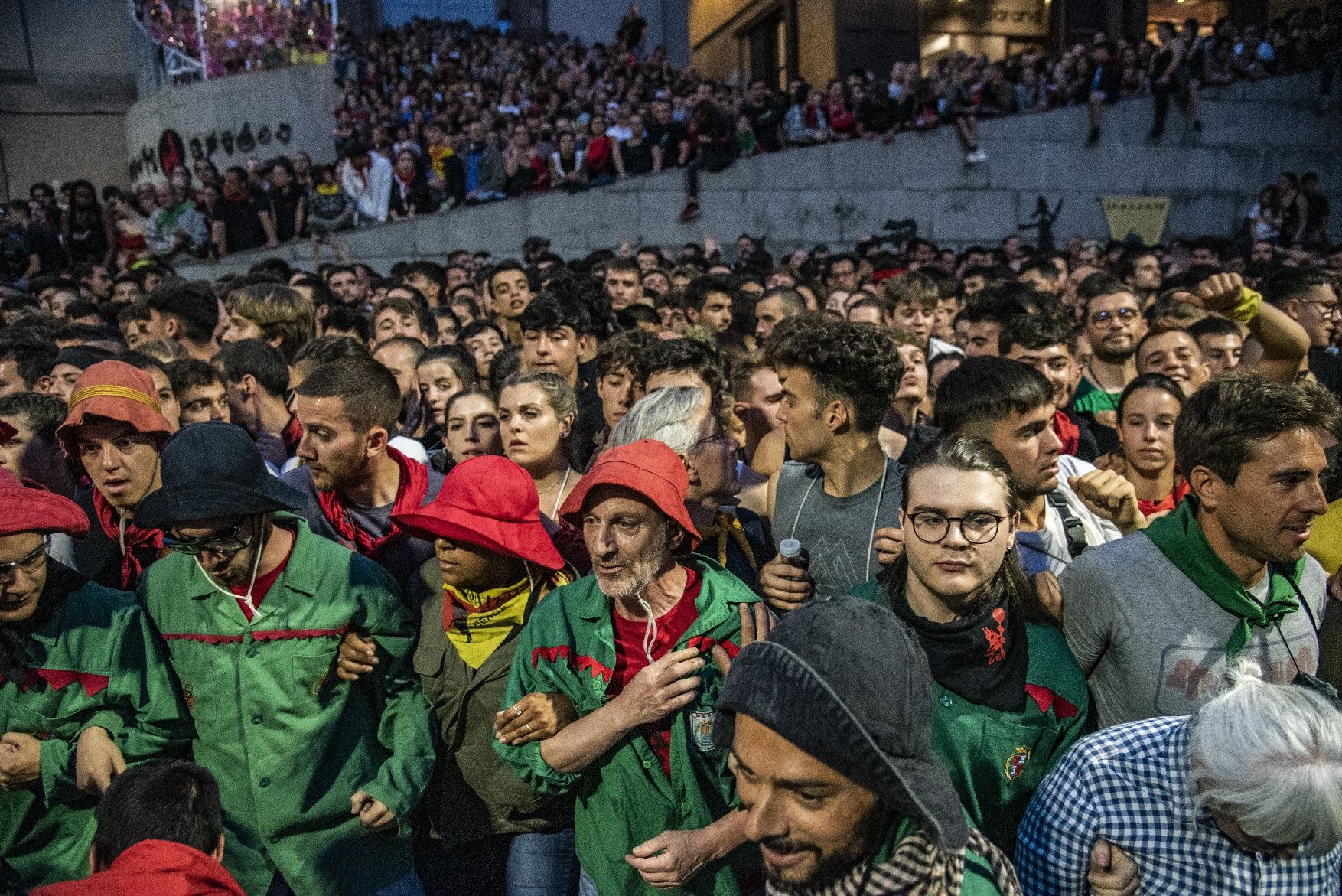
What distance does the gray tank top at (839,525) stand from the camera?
3.15m

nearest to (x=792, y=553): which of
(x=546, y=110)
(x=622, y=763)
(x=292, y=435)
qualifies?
(x=622, y=763)

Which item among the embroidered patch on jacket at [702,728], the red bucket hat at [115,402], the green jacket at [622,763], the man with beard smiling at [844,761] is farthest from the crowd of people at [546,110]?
the man with beard smiling at [844,761]

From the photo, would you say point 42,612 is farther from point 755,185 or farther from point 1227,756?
point 755,185

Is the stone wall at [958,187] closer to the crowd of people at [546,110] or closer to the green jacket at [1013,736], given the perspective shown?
the crowd of people at [546,110]

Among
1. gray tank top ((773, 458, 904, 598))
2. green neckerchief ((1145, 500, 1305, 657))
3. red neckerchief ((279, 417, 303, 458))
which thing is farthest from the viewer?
red neckerchief ((279, 417, 303, 458))

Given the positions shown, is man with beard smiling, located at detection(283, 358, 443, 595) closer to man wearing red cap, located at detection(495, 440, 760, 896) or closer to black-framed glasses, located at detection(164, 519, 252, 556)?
black-framed glasses, located at detection(164, 519, 252, 556)

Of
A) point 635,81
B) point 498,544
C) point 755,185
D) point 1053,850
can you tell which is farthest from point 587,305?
point 635,81

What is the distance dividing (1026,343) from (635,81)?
17552 mm

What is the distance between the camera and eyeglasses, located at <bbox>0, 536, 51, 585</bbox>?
2.49 m

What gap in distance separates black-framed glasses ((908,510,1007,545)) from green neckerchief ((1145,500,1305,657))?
0.48 metres

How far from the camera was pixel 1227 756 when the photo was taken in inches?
74.6

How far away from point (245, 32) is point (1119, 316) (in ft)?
69.3

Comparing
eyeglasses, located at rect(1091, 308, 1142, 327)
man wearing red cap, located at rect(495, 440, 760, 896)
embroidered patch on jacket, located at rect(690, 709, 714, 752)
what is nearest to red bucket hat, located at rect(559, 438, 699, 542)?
man wearing red cap, located at rect(495, 440, 760, 896)

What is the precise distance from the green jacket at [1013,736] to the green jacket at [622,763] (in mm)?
540
